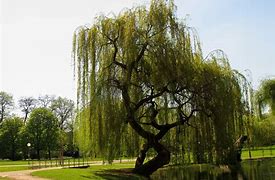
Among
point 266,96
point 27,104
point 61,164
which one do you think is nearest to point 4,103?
point 27,104

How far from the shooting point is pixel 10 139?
68750 millimetres

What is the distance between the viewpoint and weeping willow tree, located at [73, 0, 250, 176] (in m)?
23.7

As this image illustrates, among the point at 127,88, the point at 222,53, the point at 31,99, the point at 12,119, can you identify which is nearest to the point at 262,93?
the point at 222,53

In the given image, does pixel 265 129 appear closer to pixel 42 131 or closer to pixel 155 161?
pixel 155 161

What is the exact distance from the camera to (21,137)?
67.0 meters

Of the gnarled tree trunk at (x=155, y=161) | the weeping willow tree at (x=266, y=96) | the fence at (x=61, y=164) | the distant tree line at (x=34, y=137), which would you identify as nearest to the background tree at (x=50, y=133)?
the distant tree line at (x=34, y=137)

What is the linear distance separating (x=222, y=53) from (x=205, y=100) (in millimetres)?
3802

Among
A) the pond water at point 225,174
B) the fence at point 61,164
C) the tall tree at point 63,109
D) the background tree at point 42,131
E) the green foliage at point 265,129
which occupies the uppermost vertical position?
the tall tree at point 63,109

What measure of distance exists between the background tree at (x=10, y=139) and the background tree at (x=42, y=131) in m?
2.77

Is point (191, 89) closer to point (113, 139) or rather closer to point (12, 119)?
point (113, 139)

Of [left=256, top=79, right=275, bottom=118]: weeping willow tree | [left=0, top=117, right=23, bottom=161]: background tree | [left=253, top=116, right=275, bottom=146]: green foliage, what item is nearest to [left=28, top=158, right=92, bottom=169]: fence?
[left=253, top=116, right=275, bottom=146]: green foliage

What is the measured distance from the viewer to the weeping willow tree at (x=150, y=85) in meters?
23.7

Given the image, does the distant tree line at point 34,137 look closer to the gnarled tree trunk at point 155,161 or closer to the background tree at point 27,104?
the background tree at point 27,104

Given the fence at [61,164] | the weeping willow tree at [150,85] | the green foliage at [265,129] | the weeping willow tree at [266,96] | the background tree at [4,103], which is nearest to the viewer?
the weeping willow tree at [150,85]
